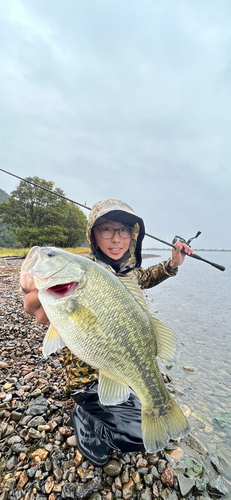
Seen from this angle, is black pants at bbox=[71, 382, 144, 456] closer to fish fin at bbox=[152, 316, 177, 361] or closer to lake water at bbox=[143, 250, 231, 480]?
fish fin at bbox=[152, 316, 177, 361]

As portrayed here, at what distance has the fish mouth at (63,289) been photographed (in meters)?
2.01

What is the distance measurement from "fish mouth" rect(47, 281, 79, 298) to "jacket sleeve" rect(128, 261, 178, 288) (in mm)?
2218

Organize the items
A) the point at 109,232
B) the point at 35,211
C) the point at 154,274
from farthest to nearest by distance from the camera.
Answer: the point at 35,211, the point at 154,274, the point at 109,232

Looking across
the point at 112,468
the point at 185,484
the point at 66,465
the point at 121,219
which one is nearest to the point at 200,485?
the point at 185,484

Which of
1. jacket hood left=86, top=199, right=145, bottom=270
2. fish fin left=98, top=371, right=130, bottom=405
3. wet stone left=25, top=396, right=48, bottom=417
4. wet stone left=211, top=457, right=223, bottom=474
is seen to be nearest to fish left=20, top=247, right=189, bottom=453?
fish fin left=98, top=371, right=130, bottom=405

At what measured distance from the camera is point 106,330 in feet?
6.42

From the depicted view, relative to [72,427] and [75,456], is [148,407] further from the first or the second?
[72,427]

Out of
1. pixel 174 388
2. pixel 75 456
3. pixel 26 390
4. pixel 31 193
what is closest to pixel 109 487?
pixel 75 456

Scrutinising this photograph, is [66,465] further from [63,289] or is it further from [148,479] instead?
[63,289]

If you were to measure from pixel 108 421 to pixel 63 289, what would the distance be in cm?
190

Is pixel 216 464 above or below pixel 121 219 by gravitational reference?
below

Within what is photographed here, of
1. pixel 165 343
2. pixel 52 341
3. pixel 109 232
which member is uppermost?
pixel 109 232

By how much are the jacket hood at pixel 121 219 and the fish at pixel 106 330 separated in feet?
Answer: 5.82

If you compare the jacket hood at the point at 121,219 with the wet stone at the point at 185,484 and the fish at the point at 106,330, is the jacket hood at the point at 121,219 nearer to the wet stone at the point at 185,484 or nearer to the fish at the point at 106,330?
the fish at the point at 106,330
